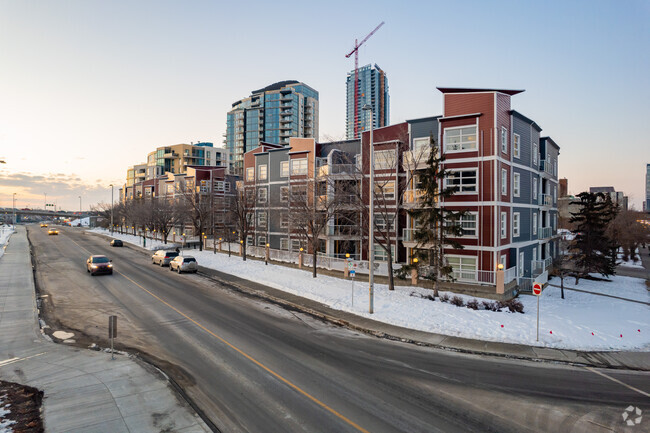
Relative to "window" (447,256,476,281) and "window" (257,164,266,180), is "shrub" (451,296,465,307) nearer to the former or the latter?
"window" (447,256,476,281)

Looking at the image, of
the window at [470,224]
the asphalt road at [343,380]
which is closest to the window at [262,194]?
the window at [470,224]

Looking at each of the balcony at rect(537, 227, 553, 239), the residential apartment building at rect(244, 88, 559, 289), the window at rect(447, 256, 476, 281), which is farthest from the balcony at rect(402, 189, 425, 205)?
the balcony at rect(537, 227, 553, 239)

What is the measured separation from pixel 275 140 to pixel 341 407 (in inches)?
4495

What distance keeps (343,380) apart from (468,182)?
19.4m

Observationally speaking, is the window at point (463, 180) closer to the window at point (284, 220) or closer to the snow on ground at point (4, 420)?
the window at point (284, 220)

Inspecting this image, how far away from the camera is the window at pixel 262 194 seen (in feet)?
137

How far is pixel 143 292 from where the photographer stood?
22.4 meters

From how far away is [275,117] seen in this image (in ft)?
383

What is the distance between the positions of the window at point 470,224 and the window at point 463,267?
1.85 m

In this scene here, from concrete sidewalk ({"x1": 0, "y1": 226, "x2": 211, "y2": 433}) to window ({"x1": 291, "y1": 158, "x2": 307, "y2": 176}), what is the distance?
2753cm

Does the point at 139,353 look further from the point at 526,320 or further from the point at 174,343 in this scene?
the point at 526,320

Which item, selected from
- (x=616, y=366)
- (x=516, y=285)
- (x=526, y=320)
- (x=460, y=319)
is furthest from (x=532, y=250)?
(x=616, y=366)

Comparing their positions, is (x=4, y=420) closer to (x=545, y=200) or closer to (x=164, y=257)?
(x=164, y=257)

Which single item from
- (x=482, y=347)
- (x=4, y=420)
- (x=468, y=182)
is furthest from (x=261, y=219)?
(x=4, y=420)
